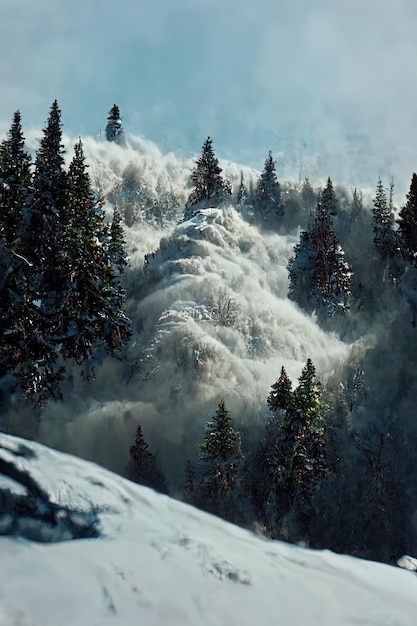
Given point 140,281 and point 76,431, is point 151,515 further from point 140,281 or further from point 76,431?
point 140,281

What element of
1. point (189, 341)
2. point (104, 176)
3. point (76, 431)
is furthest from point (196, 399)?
point (104, 176)

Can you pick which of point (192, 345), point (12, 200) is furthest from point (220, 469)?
point (12, 200)

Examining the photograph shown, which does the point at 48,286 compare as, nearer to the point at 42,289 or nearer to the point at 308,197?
the point at 42,289

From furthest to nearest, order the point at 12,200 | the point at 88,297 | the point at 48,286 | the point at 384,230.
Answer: the point at 384,230 < the point at 12,200 < the point at 48,286 < the point at 88,297

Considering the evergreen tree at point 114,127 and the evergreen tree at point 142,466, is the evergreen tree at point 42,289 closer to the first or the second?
the evergreen tree at point 142,466

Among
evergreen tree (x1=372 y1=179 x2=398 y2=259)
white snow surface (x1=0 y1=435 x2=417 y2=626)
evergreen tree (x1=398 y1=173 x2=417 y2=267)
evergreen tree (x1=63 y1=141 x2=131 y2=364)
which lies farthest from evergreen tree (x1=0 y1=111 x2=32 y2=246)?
evergreen tree (x1=372 y1=179 x2=398 y2=259)

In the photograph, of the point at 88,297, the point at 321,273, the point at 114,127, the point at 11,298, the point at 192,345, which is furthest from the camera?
the point at 114,127

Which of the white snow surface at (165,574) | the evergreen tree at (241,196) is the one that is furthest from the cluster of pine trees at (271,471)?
the evergreen tree at (241,196)
